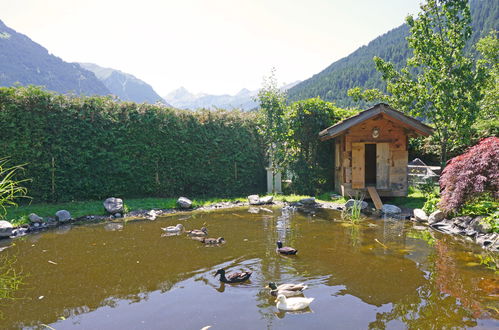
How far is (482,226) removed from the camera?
320 inches

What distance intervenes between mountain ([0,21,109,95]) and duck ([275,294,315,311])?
382 feet

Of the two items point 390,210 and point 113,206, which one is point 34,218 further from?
point 390,210

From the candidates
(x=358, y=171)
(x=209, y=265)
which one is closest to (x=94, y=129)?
(x=209, y=265)

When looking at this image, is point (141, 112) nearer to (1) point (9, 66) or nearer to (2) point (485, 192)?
(2) point (485, 192)

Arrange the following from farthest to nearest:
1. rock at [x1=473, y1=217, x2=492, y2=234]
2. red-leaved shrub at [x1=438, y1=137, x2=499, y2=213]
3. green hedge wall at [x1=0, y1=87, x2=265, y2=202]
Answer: green hedge wall at [x1=0, y1=87, x2=265, y2=202] → red-leaved shrub at [x1=438, y1=137, x2=499, y2=213] → rock at [x1=473, y1=217, x2=492, y2=234]

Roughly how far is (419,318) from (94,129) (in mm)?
11914

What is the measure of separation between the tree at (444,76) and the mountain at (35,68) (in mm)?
111231

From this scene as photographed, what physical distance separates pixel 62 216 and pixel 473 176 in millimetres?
11585

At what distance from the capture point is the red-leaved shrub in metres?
8.41

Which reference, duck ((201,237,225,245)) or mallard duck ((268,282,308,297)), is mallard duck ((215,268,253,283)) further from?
duck ((201,237,225,245))

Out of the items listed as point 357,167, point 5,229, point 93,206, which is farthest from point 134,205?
point 357,167

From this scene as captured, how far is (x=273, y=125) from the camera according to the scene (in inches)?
574

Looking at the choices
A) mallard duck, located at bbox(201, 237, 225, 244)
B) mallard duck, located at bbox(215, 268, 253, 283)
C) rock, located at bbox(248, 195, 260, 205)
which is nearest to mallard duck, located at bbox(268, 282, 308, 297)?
mallard duck, located at bbox(215, 268, 253, 283)

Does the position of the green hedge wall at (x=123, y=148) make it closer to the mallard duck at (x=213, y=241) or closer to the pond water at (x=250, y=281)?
the pond water at (x=250, y=281)
